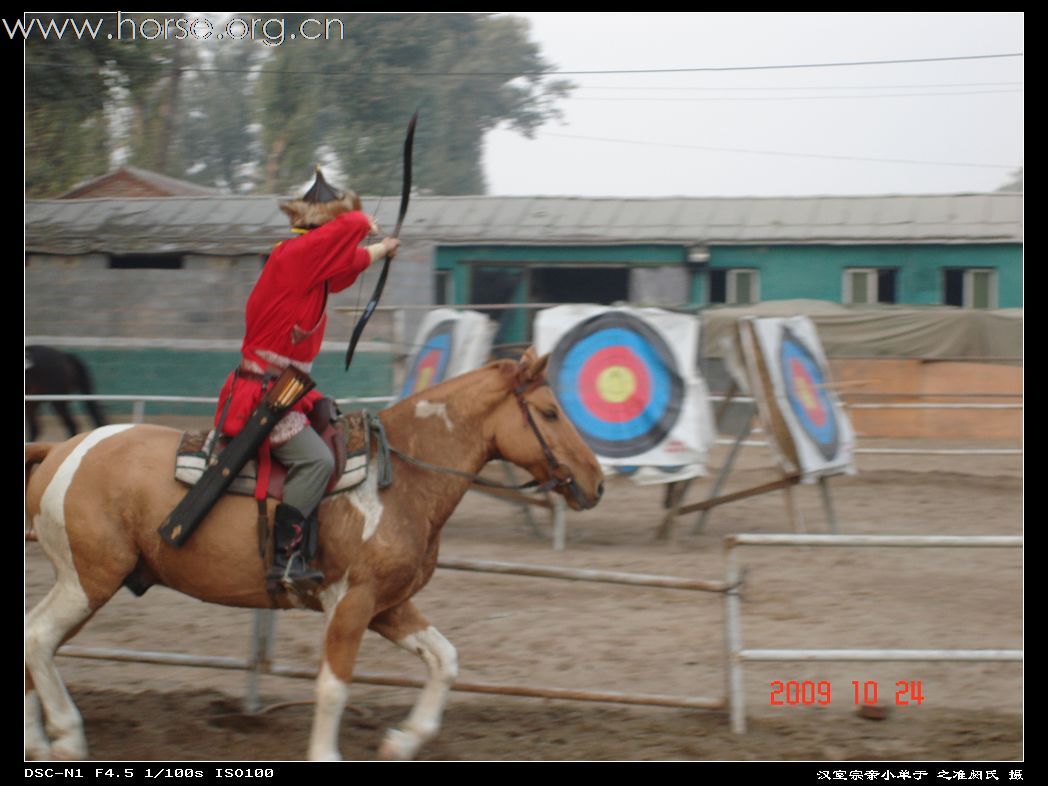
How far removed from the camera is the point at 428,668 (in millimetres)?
4547

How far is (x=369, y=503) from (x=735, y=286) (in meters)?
18.4

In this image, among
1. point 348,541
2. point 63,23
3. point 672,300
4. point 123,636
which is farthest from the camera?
point 672,300

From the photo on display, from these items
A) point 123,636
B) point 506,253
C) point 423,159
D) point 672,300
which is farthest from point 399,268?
point 423,159

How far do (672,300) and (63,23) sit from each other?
12.1 metres

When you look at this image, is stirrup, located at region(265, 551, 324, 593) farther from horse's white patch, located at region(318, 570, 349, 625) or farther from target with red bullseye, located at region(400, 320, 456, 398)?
target with red bullseye, located at region(400, 320, 456, 398)

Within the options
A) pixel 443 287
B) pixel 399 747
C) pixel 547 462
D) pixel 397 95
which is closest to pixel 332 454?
pixel 547 462

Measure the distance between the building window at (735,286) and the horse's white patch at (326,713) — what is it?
60.4 feet

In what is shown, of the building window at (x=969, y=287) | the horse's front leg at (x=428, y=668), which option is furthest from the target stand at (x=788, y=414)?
the building window at (x=969, y=287)

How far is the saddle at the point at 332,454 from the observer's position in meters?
4.30

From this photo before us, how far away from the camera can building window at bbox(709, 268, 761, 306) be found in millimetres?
21844

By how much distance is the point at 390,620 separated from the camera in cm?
458

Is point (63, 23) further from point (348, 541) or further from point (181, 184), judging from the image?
point (181, 184)

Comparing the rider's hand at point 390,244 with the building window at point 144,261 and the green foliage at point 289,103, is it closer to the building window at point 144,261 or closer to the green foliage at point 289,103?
the green foliage at point 289,103
